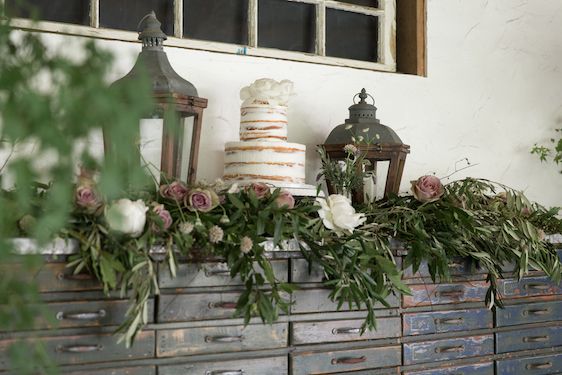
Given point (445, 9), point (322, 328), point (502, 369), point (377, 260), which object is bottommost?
point (502, 369)

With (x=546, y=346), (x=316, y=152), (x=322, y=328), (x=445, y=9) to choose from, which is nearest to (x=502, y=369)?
(x=546, y=346)

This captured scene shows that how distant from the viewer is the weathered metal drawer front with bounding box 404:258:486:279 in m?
3.02

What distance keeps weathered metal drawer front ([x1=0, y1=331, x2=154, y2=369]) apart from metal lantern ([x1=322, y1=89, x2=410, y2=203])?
3.45 feet

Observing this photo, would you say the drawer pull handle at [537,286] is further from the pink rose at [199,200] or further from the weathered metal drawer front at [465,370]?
the pink rose at [199,200]

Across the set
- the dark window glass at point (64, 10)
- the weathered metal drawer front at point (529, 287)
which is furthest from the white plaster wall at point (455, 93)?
the weathered metal drawer front at point (529, 287)

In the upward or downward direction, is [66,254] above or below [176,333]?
above

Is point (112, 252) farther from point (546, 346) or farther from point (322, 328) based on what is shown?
point (546, 346)

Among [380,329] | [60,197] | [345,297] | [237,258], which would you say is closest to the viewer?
[60,197]

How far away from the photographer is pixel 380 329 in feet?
9.68

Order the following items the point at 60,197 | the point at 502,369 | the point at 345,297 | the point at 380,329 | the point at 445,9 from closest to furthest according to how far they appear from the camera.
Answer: the point at 60,197
the point at 345,297
the point at 380,329
the point at 502,369
the point at 445,9

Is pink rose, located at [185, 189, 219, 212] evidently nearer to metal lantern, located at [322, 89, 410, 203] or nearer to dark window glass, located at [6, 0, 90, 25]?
metal lantern, located at [322, 89, 410, 203]

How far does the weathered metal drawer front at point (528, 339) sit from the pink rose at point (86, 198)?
5.68 feet

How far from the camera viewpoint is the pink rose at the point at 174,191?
2504mm

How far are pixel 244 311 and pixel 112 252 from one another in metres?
0.45
